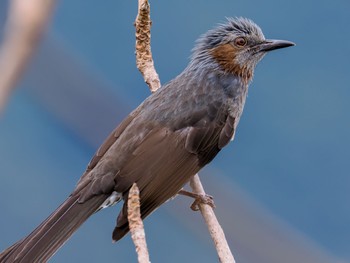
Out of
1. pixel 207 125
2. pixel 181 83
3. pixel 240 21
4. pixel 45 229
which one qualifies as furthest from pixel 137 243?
pixel 240 21

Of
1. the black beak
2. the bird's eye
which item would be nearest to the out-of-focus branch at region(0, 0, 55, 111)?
the black beak

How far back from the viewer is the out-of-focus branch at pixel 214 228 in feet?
8.41

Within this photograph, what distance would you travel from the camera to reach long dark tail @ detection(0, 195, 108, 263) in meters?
→ 2.77

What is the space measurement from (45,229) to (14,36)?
5.83 feet

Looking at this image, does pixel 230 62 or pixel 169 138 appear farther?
pixel 230 62

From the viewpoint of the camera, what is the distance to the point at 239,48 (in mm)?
3939

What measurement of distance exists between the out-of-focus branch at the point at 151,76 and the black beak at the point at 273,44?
784 mm

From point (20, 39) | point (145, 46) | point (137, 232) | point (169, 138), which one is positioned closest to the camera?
point (20, 39)

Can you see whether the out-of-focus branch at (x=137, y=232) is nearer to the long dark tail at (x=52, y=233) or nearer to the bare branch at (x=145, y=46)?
the long dark tail at (x=52, y=233)

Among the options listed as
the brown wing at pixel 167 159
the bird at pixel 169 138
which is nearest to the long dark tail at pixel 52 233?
the bird at pixel 169 138

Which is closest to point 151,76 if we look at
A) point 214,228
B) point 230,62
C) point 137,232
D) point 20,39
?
point 230,62

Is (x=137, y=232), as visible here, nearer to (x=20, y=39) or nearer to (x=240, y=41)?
(x=20, y=39)

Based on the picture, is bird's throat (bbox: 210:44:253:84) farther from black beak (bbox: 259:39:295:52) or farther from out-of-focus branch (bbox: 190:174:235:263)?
out-of-focus branch (bbox: 190:174:235:263)

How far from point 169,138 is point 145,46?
0.58 metres
